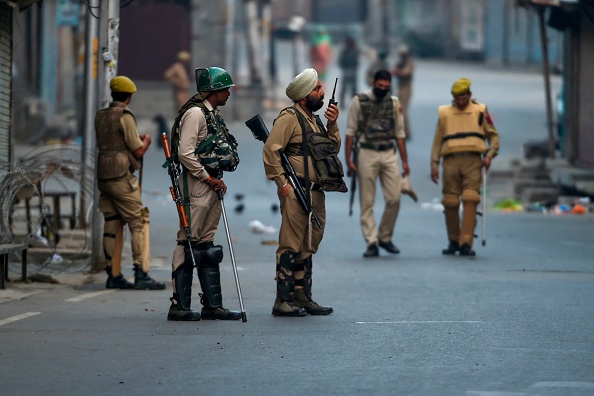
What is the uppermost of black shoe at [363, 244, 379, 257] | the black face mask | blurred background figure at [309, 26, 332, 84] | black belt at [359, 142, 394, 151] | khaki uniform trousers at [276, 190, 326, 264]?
blurred background figure at [309, 26, 332, 84]

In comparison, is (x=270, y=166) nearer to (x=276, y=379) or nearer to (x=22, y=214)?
(x=276, y=379)

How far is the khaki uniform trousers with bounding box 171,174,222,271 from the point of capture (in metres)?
10.6

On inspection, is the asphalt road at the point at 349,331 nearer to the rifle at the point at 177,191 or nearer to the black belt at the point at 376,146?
the rifle at the point at 177,191

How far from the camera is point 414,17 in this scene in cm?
6053

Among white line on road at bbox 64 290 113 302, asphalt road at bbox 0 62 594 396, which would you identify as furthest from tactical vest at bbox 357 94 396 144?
white line on road at bbox 64 290 113 302

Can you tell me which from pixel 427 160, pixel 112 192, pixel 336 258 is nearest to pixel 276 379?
pixel 112 192

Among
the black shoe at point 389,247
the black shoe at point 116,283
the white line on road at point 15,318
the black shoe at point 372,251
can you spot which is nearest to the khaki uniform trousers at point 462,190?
the black shoe at point 389,247

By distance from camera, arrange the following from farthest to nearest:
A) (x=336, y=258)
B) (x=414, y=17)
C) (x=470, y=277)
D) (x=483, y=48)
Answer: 1. (x=414, y=17)
2. (x=483, y=48)
3. (x=336, y=258)
4. (x=470, y=277)

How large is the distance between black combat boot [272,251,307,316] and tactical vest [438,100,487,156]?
4.87 meters

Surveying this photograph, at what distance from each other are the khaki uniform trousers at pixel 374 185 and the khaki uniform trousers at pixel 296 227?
456 centimetres

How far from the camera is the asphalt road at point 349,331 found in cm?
816

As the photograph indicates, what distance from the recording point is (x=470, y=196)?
15.3 meters

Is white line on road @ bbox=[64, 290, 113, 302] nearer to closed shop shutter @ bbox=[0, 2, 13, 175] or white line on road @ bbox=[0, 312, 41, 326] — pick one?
white line on road @ bbox=[0, 312, 41, 326]

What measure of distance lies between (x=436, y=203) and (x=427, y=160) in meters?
6.10
